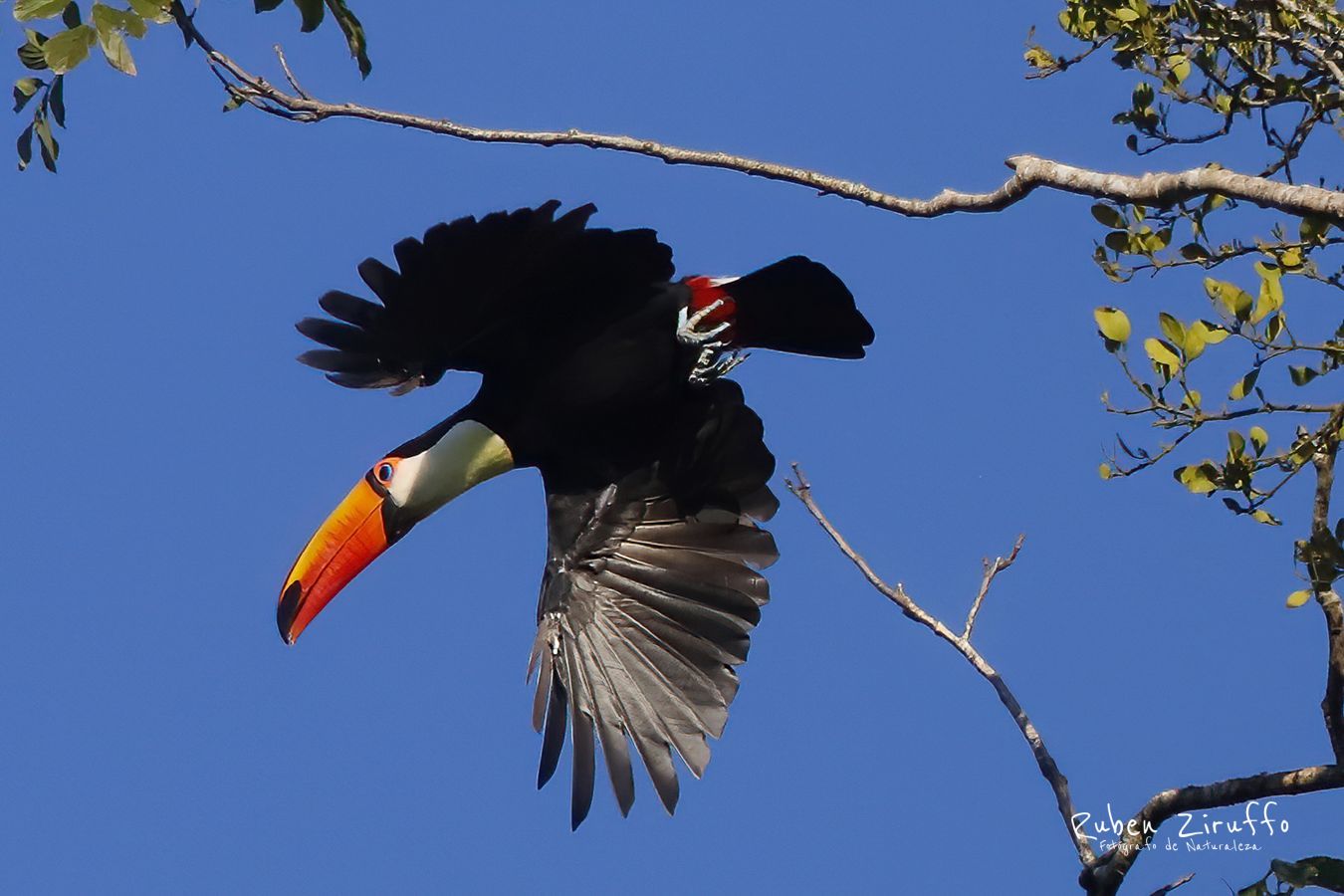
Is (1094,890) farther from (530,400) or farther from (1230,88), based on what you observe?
(530,400)

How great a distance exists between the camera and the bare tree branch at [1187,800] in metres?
3.40

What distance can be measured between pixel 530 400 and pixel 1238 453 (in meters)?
2.48

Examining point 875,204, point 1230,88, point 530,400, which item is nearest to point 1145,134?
point 1230,88

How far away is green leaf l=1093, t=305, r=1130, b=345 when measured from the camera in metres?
3.63

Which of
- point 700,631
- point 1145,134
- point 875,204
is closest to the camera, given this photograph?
point 875,204

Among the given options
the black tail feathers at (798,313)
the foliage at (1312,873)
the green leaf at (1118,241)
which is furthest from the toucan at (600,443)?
the foliage at (1312,873)

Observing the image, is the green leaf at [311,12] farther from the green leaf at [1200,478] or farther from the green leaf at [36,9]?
the green leaf at [1200,478]

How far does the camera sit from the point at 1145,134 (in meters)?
4.20

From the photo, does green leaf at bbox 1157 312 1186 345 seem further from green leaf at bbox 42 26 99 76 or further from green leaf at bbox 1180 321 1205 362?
green leaf at bbox 42 26 99 76

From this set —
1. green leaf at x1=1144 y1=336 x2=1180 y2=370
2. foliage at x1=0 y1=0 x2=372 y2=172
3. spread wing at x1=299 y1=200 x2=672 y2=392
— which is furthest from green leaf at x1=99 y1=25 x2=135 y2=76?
green leaf at x1=1144 y1=336 x2=1180 y2=370

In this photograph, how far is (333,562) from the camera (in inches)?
217

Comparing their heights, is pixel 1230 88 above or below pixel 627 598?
above

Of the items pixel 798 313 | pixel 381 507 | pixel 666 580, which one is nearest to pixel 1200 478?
pixel 798 313

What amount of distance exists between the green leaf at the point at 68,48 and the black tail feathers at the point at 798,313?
236 cm
